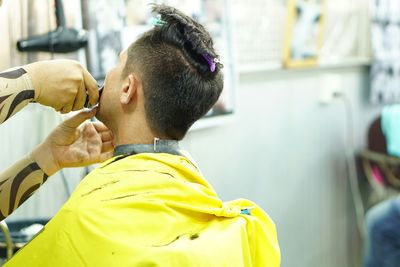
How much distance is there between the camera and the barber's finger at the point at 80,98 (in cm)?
123

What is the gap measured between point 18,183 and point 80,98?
298mm

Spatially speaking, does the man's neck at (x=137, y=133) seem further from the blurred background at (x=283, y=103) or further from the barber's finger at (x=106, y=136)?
the blurred background at (x=283, y=103)

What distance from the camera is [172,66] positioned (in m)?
1.28

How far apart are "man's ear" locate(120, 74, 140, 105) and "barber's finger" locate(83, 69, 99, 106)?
6 centimetres

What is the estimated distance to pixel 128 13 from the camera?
75.7 inches

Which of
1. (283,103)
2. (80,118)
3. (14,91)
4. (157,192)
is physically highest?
(14,91)

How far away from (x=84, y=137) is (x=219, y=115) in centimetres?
96

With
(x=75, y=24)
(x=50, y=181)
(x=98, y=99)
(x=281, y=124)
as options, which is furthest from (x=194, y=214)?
(x=281, y=124)

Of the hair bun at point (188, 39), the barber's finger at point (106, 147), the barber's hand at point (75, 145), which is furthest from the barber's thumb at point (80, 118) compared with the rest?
the hair bun at point (188, 39)

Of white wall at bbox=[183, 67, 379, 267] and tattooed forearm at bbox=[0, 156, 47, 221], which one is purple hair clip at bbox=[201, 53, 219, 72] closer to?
tattooed forearm at bbox=[0, 156, 47, 221]

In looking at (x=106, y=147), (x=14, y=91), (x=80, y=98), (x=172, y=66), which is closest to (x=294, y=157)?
(x=106, y=147)

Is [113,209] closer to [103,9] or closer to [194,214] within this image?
[194,214]

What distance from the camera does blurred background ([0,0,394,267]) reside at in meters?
1.77

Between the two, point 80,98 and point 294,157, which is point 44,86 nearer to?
point 80,98
